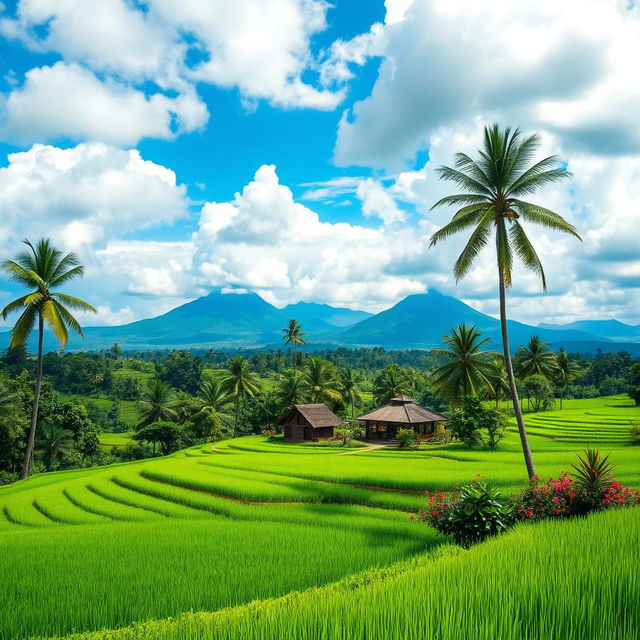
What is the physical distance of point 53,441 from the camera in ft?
148

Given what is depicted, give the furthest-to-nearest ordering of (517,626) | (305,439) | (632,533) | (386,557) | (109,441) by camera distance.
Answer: (109,441) → (305,439) → (386,557) → (632,533) → (517,626)

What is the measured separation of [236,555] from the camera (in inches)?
452

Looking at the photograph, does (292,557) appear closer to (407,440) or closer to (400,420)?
(407,440)

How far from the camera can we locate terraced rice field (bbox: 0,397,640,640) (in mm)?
4547

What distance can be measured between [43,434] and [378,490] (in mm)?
39456

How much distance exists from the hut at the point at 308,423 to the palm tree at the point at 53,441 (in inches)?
879

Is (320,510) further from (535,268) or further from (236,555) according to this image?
(535,268)

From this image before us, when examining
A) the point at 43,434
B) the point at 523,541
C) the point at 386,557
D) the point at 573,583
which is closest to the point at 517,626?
the point at 573,583

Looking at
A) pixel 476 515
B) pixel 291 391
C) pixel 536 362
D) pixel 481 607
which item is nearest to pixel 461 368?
pixel 291 391

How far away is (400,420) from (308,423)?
10284 mm

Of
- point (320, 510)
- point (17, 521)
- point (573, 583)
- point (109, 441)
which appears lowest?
point (109, 441)

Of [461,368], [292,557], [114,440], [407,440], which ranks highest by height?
[461,368]

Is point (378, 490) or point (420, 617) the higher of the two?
point (420, 617)

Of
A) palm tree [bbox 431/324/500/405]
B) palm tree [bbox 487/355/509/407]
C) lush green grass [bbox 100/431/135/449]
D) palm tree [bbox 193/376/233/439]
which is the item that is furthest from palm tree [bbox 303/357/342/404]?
lush green grass [bbox 100/431/135/449]
